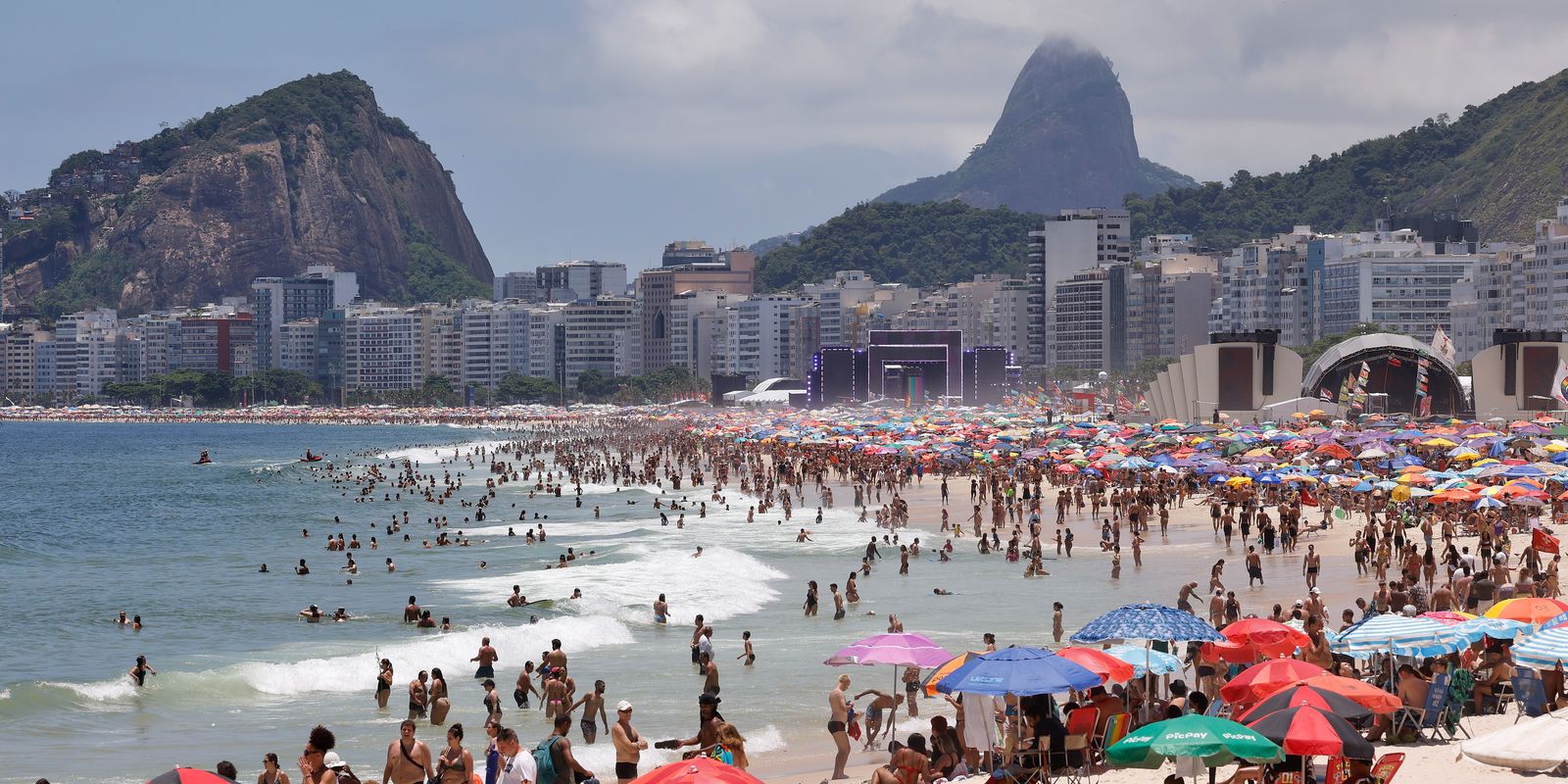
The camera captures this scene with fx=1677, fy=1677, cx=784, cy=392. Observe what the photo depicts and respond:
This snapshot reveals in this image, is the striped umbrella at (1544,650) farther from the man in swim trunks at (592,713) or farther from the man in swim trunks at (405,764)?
the man in swim trunks at (405,764)

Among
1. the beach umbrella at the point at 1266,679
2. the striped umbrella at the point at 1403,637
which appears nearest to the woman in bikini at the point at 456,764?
the beach umbrella at the point at 1266,679

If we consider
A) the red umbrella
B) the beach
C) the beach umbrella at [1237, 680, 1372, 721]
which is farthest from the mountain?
the red umbrella

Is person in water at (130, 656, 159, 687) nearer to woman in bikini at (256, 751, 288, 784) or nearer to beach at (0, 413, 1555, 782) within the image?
beach at (0, 413, 1555, 782)

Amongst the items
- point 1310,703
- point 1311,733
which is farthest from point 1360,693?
point 1311,733

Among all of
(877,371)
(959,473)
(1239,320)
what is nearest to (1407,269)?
(1239,320)

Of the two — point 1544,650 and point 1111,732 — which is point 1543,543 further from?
point 1111,732

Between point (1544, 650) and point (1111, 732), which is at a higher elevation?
point (1544, 650)
